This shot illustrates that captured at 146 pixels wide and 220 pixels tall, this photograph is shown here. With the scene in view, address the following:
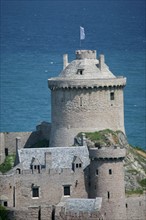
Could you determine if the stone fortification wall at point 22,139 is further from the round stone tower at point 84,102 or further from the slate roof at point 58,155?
the slate roof at point 58,155

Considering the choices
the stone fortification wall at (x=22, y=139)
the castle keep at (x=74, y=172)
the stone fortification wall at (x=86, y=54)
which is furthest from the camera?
the stone fortification wall at (x=22, y=139)

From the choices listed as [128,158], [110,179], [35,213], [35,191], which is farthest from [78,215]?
[128,158]

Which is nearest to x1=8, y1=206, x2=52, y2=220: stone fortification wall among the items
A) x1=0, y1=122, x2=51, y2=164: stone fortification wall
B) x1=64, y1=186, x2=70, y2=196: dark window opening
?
x1=64, y1=186, x2=70, y2=196: dark window opening

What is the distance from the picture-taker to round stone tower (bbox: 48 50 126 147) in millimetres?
109188

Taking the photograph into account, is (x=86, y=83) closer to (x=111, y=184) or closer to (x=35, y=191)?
(x=111, y=184)

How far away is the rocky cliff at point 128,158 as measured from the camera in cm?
10625

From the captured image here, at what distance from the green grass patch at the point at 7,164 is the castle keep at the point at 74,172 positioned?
2.51 meters

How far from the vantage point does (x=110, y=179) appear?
101 meters

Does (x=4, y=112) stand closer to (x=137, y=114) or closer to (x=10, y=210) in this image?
(x=137, y=114)

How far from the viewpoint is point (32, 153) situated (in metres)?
104

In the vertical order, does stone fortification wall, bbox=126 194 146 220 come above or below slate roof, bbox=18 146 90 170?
below

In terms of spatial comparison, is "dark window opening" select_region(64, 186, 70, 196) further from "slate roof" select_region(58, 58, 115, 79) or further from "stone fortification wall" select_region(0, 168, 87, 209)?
"slate roof" select_region(58, 58, 115, 79)

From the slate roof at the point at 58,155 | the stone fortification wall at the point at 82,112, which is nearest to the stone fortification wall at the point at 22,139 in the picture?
the stone fortification wall at the point at 82,112

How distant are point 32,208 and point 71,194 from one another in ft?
17.5
